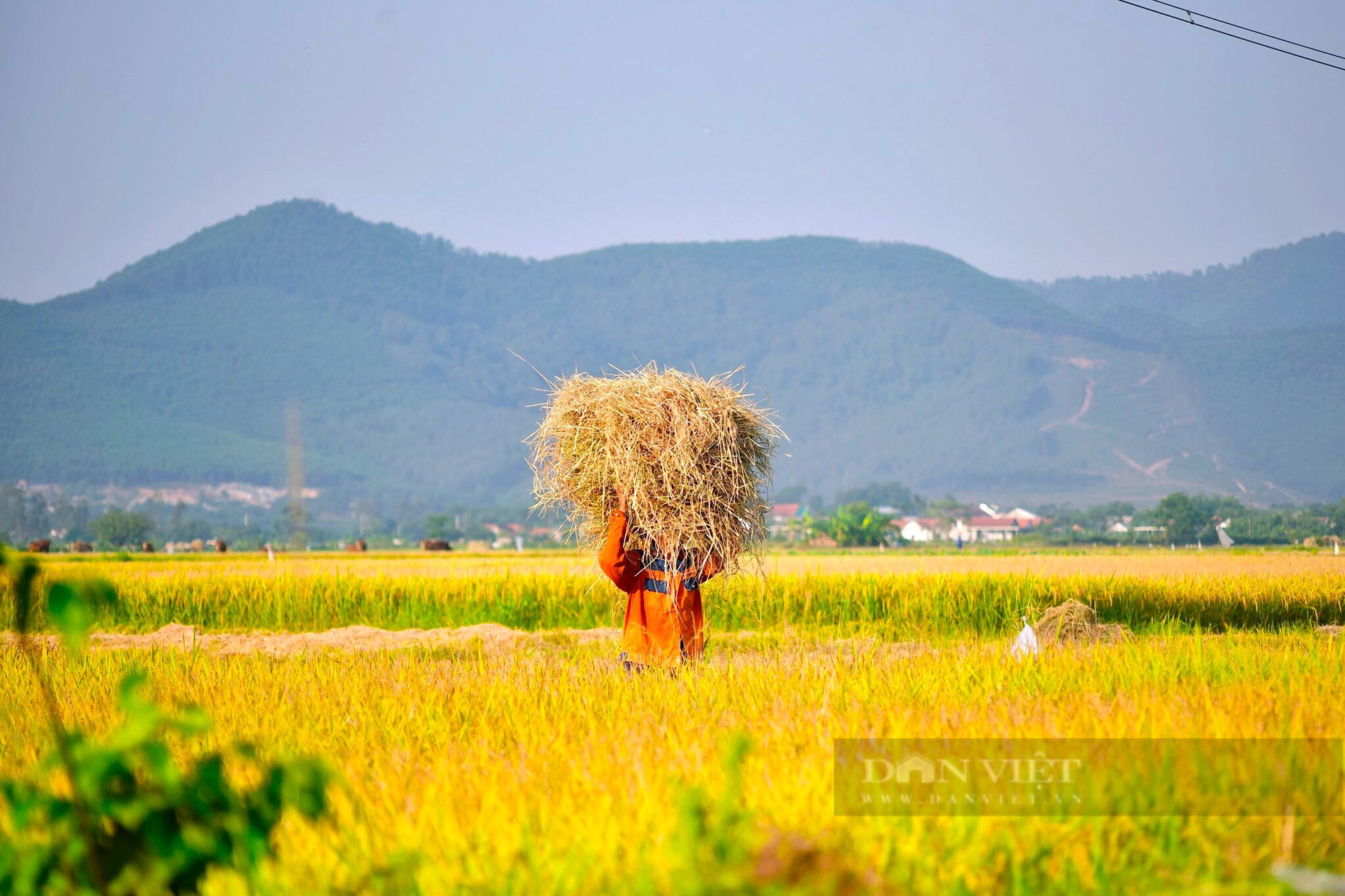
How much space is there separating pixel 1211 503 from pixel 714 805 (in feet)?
464

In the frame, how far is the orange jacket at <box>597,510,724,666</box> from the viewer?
264 inches

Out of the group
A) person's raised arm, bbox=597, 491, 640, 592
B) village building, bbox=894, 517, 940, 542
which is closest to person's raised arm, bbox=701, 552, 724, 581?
person's raised arm, bbox=597, 491, 640, 592

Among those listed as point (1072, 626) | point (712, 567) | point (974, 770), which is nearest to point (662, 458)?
point (712, 567)

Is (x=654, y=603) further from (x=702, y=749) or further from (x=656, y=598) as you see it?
(x=702, y=749)

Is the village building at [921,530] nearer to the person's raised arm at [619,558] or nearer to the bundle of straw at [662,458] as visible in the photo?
the bundle of straw at [662,458]

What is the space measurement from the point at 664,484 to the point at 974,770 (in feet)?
12.4

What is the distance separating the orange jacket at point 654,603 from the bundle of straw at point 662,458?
4.8 inches

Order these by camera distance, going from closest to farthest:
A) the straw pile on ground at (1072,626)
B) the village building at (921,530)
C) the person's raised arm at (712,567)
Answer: the person's raised arm at (712,567) < the straw pile on ground at (1072,626) < the village building at (921,530)

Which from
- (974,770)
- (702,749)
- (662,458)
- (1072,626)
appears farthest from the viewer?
(1072,626)

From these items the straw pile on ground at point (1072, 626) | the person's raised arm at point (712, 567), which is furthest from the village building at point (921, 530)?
the person's raised arm at point (712, 567)

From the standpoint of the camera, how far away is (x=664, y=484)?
22.5 ft

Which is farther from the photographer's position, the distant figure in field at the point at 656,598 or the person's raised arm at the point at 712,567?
the person's raised arm at the point at 712,567

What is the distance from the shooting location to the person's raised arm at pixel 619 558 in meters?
6.64

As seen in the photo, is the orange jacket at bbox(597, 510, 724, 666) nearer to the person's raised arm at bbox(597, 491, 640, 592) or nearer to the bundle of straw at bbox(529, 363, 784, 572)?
the person's raised arm at bbox(597, 491, 640, 592)
